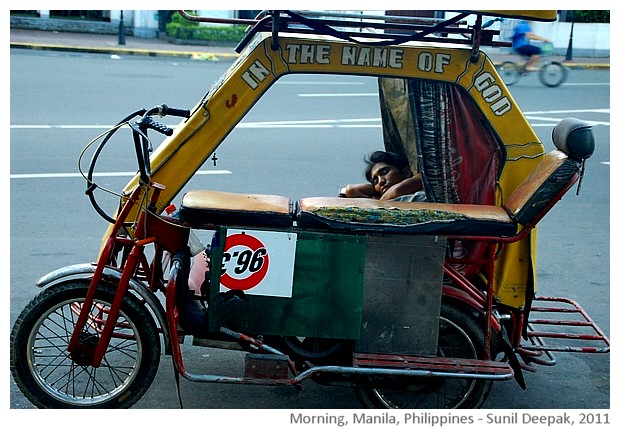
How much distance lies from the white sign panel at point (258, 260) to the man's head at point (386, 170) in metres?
1.27

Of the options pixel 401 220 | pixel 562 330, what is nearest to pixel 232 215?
pixel 401 220

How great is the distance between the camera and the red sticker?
338 cm

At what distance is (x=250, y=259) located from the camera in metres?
3.40

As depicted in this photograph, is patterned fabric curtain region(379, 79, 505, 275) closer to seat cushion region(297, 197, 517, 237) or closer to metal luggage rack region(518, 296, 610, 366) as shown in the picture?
seat cushion region(297, 197, 517, 237)

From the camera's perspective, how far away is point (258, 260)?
3.39 meters

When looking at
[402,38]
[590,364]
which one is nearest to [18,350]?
[402,38]

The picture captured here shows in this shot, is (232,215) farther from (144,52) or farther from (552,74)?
(144,52)

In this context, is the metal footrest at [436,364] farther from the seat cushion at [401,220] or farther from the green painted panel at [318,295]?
the seat cushion at [401,220]

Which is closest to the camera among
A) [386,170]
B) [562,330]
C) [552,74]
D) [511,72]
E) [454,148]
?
[454,148]

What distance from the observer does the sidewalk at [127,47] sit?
18641 mm

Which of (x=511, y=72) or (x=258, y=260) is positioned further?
(x=511, y=72)

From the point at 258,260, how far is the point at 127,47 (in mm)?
17937

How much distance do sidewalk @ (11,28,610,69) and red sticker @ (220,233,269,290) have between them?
1550cm

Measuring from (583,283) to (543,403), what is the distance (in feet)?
6.53
